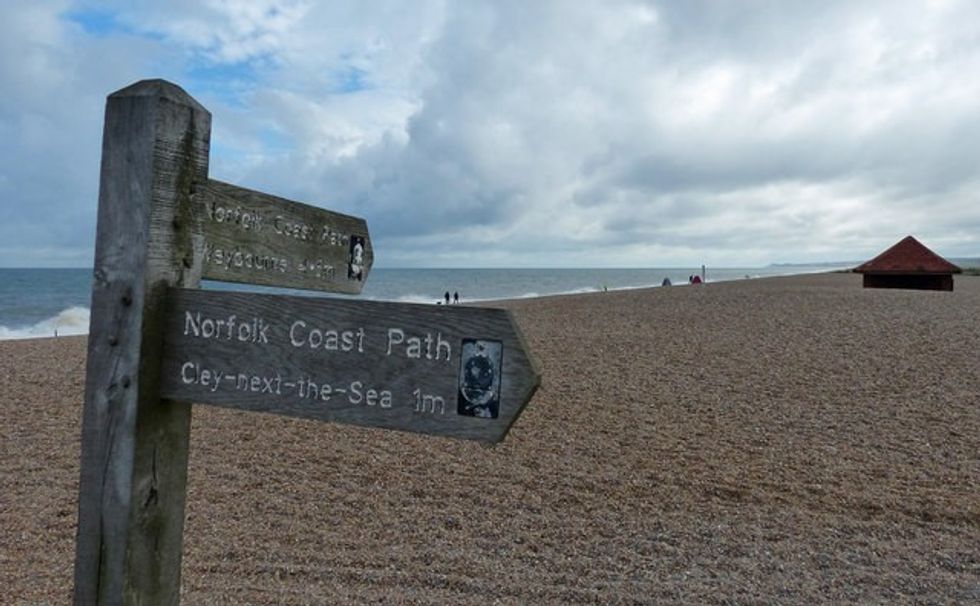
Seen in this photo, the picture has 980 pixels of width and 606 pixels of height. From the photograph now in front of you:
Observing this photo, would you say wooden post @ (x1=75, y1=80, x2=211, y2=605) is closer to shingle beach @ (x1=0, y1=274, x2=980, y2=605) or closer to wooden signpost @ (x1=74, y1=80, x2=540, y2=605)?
wooden signpost @ (x1=74, y1=80, x2=540, y2=605)

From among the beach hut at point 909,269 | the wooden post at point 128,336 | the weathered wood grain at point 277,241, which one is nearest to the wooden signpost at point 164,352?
the wooden post at point 128,336

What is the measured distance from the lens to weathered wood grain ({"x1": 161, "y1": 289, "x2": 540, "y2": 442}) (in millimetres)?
1497

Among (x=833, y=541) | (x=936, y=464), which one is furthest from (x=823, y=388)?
(x=833, y=541)

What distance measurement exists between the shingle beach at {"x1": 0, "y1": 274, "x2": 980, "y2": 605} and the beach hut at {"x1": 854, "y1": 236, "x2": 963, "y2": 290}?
23119mm

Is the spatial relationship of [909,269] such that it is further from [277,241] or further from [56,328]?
Answer: [56,328]

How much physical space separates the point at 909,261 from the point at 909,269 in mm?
520

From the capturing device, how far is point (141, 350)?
167 cm

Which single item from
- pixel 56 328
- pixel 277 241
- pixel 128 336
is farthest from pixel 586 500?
pixel 56 328

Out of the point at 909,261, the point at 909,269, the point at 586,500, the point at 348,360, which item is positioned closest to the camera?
the point at 348,360

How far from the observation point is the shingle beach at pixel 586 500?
3613 millimetres

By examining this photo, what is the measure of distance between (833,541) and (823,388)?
16.5ft

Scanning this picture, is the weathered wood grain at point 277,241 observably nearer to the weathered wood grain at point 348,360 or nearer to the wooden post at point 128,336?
the wooden post at point 128,336

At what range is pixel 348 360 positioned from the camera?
1629mm

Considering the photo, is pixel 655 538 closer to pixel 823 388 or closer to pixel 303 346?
pixel 303 346
